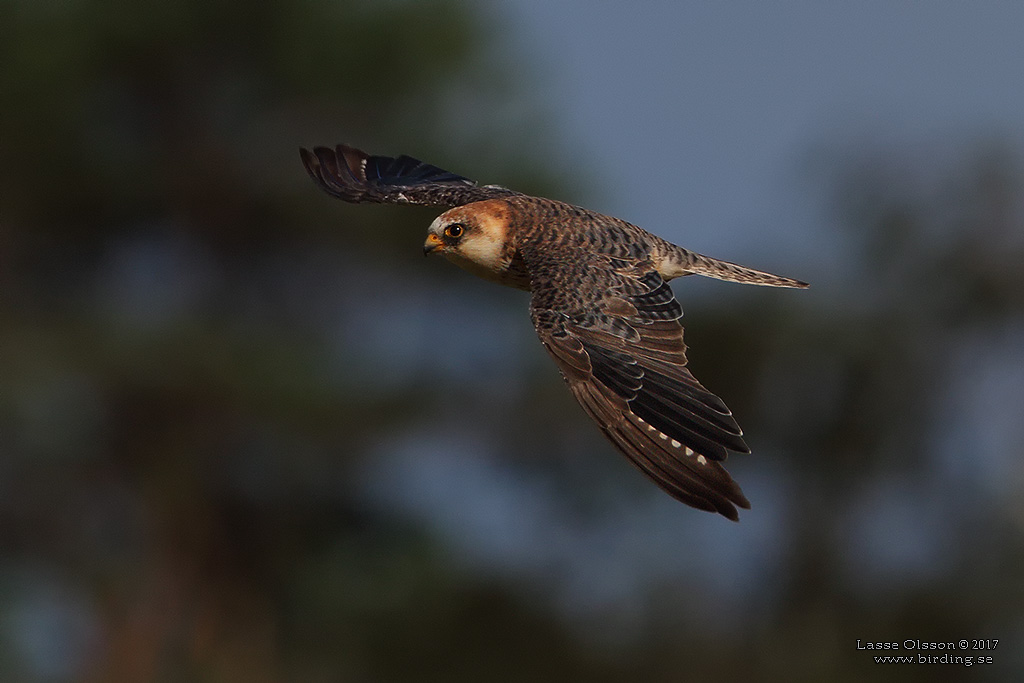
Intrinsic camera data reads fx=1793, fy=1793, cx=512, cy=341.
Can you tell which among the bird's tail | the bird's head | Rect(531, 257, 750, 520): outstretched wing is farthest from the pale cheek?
the bird's tail

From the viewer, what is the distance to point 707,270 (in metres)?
8.02

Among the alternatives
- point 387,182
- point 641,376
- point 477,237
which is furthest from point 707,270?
point 387,182

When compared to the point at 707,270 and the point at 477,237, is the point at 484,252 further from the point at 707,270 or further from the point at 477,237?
the point at 707,270

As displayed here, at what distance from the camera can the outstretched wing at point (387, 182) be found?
8.91 meters

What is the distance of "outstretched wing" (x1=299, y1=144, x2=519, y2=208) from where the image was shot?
29.2ft

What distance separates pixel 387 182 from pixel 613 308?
264 cm

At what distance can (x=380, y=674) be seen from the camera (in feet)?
85.2

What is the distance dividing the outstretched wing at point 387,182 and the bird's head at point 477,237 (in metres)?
0.64

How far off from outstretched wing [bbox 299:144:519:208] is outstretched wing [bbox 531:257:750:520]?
1533mm

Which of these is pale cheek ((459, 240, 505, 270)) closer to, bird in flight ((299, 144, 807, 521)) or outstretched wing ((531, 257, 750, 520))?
bird in flight ((299, 144, 807, 521))

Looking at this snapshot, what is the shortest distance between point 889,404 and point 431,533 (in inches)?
315

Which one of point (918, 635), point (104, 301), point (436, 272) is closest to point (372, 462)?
point (436, 272)

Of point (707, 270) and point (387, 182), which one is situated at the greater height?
point (707, 270)

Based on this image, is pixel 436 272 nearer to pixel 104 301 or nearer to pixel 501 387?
pixel 501 387
